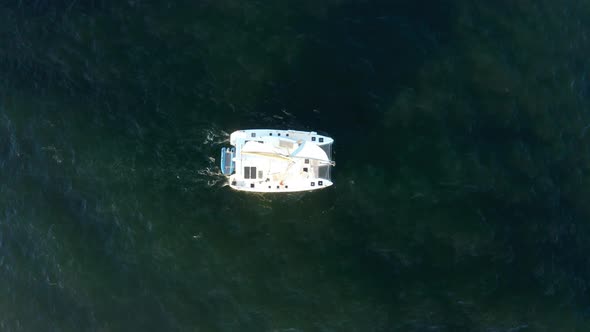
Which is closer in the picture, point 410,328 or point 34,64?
point 410,328

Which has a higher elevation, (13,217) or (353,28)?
(353,28)

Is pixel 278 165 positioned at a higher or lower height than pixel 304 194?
higher

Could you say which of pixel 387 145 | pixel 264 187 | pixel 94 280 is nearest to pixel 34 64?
pixel 94 280

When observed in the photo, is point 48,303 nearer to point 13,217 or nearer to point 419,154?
point 13,217

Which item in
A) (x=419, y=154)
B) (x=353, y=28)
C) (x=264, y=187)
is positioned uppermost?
(x=353, y=28)
